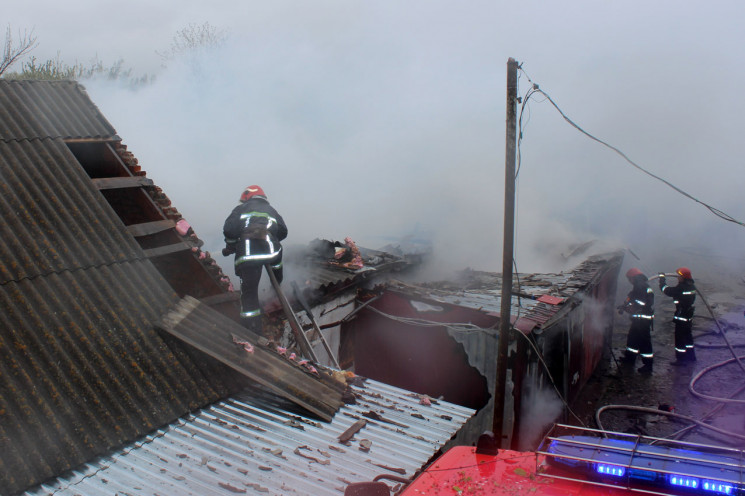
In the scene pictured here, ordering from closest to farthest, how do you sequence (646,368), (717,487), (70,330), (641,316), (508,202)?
(717,487) → (70,330) → (508,202) → (641,316) → (646,368)

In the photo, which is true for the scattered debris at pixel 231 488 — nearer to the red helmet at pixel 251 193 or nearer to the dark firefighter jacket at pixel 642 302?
the red helmet at pixel 251 193

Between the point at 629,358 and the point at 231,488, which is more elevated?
the point at 231,488

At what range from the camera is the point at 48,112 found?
513 centimetres

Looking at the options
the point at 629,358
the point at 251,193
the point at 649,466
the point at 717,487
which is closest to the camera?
the point at 717,487

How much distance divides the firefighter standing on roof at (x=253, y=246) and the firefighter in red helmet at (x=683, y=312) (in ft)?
28.1

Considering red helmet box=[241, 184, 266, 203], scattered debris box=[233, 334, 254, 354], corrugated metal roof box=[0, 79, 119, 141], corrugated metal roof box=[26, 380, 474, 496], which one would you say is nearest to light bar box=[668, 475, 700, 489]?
corrugated metal roof box=[26, 380, 474, 496]

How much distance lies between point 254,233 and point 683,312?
9.45 metres

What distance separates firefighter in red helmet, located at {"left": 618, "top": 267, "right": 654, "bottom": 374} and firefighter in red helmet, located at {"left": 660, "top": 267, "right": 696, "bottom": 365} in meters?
0.39

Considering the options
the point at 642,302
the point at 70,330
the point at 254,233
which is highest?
the point at 254,233

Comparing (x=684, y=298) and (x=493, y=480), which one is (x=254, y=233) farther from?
(x=684, y=298)

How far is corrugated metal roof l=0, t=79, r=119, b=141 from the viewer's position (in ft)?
15.5

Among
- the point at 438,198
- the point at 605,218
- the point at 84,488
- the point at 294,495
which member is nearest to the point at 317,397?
the point at 294,495

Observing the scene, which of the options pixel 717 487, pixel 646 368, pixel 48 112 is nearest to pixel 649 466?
pixel 717 487

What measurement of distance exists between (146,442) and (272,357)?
3.89ft
